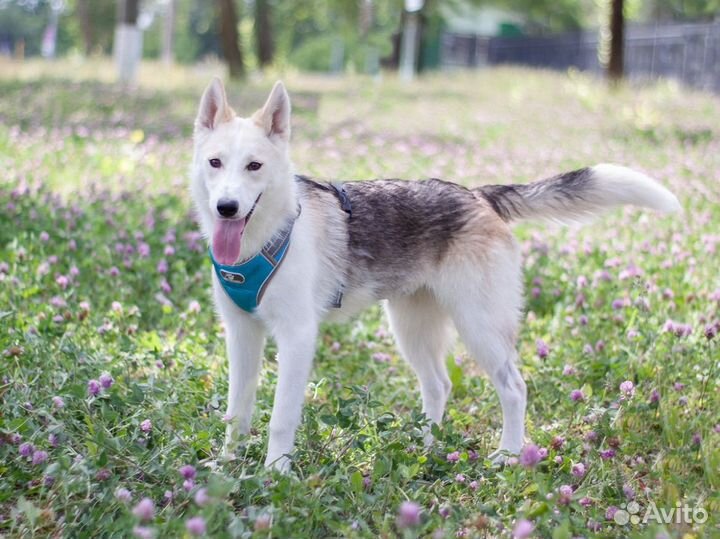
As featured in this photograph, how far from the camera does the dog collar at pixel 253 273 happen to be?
372cm

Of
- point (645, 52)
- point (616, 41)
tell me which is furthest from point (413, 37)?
point (616, 41)

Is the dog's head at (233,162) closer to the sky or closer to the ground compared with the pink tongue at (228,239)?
closer to the sky

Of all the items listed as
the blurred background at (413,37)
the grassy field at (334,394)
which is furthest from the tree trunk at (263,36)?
the grassy field at (334,394)

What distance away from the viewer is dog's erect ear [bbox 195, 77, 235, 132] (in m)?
3.96

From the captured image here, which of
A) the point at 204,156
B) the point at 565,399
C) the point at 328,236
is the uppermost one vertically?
the point at 204,156

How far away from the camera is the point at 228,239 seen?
3.72 metres

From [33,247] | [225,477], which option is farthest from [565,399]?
[33,247]

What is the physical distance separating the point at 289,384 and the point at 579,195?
1.97m

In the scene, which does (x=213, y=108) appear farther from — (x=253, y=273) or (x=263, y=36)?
(x=263, y=36)

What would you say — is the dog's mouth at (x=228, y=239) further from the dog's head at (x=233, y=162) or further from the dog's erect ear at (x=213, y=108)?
the dog's erect ear at (x=213, y=108)

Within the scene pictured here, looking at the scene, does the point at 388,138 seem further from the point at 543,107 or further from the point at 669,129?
the point at 543,107

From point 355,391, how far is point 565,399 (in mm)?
1431

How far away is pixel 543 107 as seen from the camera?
1945 centimetres

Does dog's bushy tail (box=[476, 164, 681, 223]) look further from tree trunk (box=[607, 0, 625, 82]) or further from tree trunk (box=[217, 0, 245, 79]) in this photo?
tree trunk (box=[217, 0, 245, 79])
